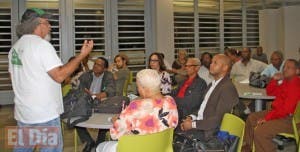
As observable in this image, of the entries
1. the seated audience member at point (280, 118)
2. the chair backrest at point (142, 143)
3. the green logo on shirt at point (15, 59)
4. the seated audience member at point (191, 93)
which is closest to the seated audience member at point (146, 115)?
the chair backrest at point (142, 143)

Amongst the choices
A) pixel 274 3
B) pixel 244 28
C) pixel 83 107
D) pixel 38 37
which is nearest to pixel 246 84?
pixel 83 107

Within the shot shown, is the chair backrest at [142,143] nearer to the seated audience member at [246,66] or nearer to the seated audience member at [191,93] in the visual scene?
the seated audience member at [191,93]

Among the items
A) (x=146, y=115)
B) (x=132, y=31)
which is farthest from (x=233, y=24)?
(x=146, y=115)

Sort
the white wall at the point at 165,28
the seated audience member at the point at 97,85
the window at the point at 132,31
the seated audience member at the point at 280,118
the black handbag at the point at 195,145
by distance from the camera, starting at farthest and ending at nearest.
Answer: the white wall at the point at 165,28
the window at the point at 132,31
the seated audience member at the point at 97,85
the seated audience member at the point at 280,118
the black handbag at the point at 195,145

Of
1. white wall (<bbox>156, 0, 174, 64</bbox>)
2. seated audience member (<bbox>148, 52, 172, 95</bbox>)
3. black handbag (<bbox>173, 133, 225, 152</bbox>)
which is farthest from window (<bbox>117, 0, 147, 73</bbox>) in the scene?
black handbag (<bbox>173, 133, 225, 152</bbox>)

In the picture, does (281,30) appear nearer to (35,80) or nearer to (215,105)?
(215,105)

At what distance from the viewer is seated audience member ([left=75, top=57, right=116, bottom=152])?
5.04 metres

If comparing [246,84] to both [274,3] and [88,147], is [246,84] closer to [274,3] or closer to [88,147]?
[88,147]

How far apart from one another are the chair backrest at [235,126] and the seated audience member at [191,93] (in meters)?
1.17

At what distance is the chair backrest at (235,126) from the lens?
9.41ft

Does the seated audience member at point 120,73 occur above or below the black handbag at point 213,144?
above

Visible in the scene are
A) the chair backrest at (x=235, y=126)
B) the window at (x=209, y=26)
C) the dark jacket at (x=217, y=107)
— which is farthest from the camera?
the window at (x=209, y=26)

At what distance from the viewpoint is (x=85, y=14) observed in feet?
32.4

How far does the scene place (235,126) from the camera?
9.56 feet
